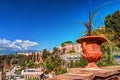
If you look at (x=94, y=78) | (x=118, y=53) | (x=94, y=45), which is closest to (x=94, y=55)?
(x=94, y=45)

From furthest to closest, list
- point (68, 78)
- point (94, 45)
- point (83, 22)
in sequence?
point (83, 22) → point (94, 45) → point (68, 78)

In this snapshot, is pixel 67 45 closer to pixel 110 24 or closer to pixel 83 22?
pixel 110 24

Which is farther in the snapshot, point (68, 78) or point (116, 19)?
point (116, 19)

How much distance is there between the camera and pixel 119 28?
1540cm

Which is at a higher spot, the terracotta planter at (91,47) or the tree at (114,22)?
the tree at (114,22)

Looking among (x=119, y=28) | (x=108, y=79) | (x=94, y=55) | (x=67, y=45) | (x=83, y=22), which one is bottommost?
(x=108, y=79)

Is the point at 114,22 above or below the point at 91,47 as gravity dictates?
above

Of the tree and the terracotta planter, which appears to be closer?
the terracotta planter

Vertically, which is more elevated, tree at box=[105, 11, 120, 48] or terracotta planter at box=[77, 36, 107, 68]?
tree at box=[105, 11, 120, 48]

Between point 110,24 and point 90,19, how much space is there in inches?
487

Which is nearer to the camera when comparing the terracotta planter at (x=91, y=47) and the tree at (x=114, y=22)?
the terracotta planter at (x=91, y=47)

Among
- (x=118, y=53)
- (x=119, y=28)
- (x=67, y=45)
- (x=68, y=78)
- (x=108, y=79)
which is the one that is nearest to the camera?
(x=68, y=78)

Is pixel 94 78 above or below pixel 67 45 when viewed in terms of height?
below

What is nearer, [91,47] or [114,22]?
[91,47]
